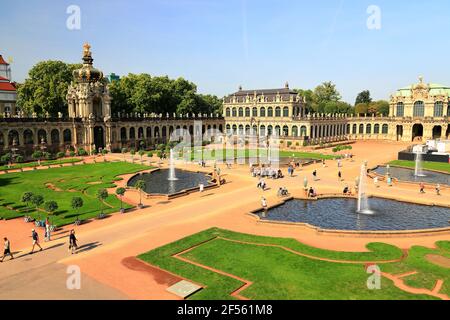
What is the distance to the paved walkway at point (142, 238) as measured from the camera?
68.5 feet

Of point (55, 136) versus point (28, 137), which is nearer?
point (28, 137)

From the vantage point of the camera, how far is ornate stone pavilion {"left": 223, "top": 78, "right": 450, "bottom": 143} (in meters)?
106

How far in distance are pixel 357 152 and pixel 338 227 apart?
198 feet

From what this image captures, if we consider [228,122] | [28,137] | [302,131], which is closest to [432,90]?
[302,131]

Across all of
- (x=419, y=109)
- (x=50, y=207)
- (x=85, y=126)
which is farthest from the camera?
(x=419, y=109)

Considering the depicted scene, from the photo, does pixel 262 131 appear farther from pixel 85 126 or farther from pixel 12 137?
pixel 12 137

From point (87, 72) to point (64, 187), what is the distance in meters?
46.5

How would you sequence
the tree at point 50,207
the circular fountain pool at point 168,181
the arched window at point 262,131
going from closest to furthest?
1. the tree at point 50,207
2. the circular fountain pool at point 168,181
3. the arched window at point 262,131

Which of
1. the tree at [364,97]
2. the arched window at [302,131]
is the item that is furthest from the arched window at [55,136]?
the tree at [364,97]

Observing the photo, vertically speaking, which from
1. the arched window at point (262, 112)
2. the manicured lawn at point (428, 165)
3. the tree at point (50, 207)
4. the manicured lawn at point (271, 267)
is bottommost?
the manicured lawn at point (271, 267)

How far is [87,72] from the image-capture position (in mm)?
86000

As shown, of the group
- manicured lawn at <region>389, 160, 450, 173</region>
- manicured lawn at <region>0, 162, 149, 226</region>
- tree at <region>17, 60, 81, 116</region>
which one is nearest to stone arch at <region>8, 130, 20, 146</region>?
tree at <region>17, 60, 81, 116</region>

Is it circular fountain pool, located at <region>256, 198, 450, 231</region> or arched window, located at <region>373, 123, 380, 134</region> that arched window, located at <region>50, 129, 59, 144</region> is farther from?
arched window, located at <region>373, 123, 380, 134</region>

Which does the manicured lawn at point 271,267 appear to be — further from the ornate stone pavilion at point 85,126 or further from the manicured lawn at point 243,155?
the ornate stone pavilion at point 85,126
